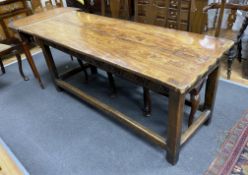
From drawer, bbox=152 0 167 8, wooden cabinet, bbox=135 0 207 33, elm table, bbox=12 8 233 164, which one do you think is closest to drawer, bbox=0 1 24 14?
elm table, bbox=12 8 233 164

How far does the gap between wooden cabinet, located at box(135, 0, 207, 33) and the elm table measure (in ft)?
0.61

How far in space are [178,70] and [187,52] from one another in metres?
0.21

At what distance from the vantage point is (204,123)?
5.74ft

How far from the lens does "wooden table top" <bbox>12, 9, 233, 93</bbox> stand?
1.12 m

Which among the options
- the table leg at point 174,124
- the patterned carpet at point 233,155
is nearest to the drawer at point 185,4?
the table leg at point 174,124

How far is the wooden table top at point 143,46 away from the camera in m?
1.12

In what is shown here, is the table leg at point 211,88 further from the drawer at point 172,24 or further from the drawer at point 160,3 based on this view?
the drawer at point 160,3

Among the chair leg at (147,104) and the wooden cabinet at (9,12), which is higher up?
the wooden cabinet at (9,12)

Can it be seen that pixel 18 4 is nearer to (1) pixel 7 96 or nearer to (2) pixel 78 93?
(1) pixel 7 96

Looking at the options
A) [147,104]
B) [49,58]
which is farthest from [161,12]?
[49,58]

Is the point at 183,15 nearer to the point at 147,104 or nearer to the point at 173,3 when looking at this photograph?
the point at 173,3

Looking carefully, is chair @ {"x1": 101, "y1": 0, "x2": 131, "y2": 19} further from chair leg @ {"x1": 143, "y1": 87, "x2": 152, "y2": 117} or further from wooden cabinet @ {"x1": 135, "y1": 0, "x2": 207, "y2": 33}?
chair leg @ {"x1": 143, "y1": 87, "x2": 152, "y2": 117}

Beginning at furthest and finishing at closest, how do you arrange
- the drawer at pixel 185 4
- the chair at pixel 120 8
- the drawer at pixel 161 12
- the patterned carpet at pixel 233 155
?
the chair at pixel 120 8
the drawer at pixel 161 12
the drawer at pixel 185 4
the patterned carpet at pixel 233 155

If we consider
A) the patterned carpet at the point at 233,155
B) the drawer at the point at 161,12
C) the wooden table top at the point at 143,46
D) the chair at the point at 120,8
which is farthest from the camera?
the chair at the point at 120,8
